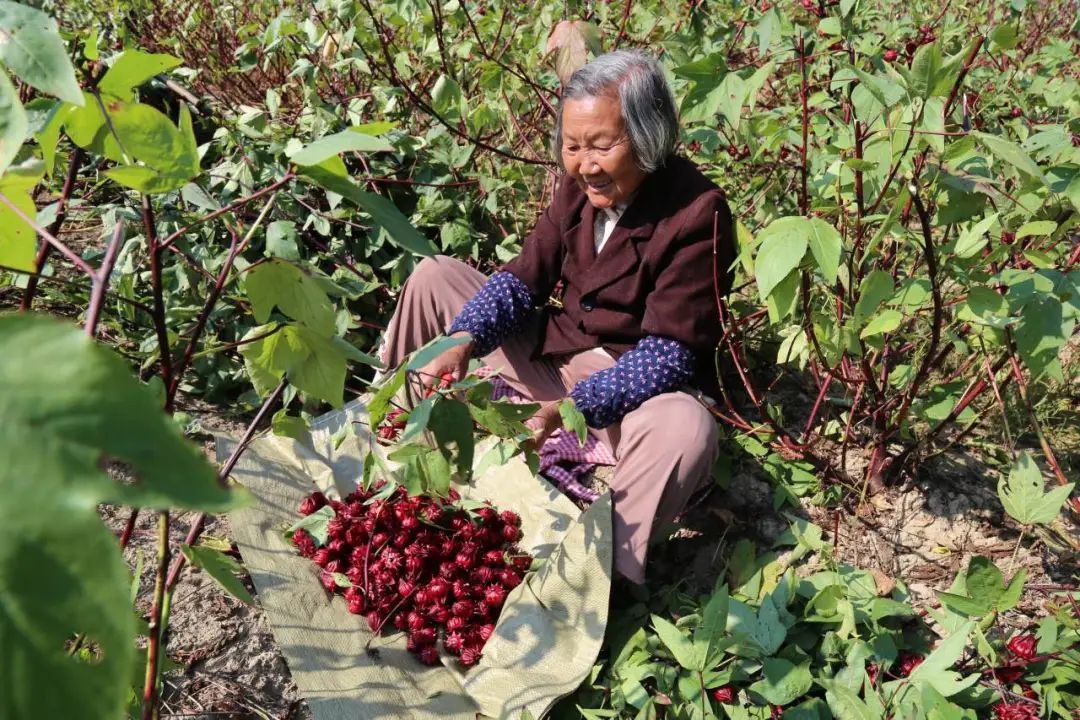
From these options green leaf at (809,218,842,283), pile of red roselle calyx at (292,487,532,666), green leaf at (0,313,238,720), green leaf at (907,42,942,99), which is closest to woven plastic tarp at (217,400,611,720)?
pile of red roselle calyx at (292,487,532,666)

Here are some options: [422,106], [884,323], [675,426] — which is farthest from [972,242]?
[422,106]

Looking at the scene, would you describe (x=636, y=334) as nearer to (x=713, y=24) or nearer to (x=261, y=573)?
(x=261, y=573)

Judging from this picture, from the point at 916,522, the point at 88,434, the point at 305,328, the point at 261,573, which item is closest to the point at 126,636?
the point at 88,434

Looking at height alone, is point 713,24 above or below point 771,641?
above

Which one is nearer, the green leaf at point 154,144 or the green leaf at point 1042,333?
the green leaf at point 154,144

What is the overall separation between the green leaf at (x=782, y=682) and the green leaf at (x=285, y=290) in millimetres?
1092

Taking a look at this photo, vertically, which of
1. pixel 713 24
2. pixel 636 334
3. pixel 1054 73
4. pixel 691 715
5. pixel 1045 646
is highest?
pixel 713 24

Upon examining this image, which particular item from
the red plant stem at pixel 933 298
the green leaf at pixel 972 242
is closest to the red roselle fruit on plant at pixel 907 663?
the red plant stem at pixel 933 298

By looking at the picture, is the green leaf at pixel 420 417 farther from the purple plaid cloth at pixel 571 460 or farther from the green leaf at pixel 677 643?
the purple plaid cloth at pixel 571 460

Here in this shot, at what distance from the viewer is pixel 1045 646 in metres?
1.56

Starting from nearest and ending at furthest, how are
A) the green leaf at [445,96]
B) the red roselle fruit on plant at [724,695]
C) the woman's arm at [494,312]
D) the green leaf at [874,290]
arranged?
the green leaf at [874,290] → the red roselle fruit on plant at [724,695] → the woman's arm at [494,312] → the green leaf at [445,96]

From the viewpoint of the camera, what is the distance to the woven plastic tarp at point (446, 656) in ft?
5.57

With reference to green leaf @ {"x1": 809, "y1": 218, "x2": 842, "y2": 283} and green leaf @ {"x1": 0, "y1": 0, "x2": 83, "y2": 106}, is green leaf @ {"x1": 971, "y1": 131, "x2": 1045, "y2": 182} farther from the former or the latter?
green leaf @ {"x1": 0, "y1": 0, "x2": 83, "y2": 106}

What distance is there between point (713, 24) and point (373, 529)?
2024 mm
